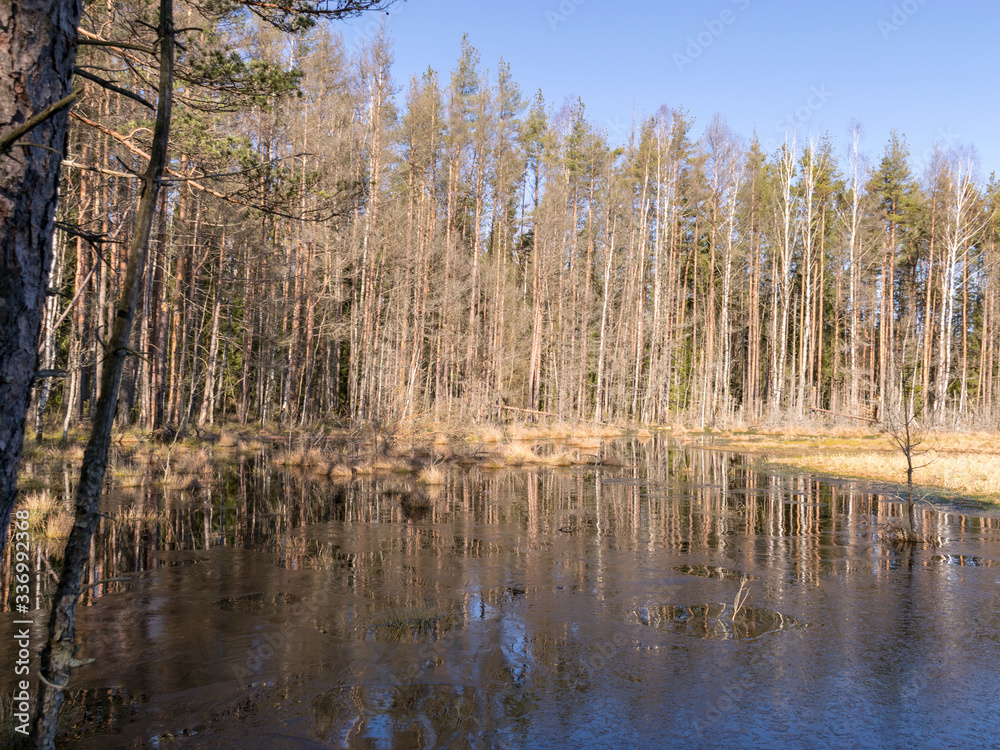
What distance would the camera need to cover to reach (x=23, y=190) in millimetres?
2506

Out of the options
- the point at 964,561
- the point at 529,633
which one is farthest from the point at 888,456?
the point at 529,633

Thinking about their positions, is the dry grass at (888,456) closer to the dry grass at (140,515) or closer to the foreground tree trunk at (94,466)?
the foreground tree trunk at (94,466)

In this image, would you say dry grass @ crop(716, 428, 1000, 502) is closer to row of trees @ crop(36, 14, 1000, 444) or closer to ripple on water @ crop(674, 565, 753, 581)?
row of trees @ crop(36, 14, 1000, 444)

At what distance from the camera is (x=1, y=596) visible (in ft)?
20.4

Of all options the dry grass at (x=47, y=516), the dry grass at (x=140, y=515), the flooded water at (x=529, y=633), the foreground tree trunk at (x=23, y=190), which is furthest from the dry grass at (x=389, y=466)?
the foreground tree trunk at (x=23, y=190)

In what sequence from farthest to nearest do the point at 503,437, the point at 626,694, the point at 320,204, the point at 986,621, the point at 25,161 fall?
1. the point at 503,437
2. the point at 320,204
3. the point at 986,621
4. the point at 626,694
5. the point at 25,161

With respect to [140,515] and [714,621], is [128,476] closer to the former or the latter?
[140,515]

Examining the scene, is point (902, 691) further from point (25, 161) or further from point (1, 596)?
point (1, 596)

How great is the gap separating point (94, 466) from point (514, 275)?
4011 cm

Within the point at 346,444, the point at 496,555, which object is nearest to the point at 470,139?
the point at 346,444

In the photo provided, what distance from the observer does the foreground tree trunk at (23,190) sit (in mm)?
2416

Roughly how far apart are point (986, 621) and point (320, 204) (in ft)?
30.7

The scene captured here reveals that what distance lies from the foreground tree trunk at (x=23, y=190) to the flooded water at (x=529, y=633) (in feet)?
7.92

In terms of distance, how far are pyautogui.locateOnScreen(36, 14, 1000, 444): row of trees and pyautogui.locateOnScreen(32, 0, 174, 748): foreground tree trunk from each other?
16564 millimetres
